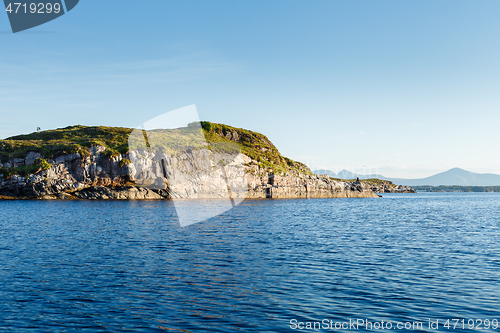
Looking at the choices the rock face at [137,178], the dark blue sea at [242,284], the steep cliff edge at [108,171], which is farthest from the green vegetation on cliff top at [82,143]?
the dark blue sea at [242,284]

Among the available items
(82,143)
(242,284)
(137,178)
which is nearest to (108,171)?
(137,178)

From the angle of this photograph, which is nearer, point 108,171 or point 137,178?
point 108,171

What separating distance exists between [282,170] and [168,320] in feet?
548

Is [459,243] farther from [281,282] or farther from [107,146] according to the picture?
[107,146]

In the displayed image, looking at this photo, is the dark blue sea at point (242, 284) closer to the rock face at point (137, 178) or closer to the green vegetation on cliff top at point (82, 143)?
the rock face at point (137, 178)

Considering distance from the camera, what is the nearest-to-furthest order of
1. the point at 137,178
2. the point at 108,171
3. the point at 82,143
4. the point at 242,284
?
the point at 242,284
the point at 108,171
the point at 137,178
the point at 82,143

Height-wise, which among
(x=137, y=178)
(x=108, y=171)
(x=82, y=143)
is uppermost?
(x=82, y=143)

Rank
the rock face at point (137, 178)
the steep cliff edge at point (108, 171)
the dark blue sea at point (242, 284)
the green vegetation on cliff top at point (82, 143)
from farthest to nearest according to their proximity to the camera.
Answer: the green vegetation on cliff top at point (82, 143), the steep cliff edge at point (108, 171), the rock face at point (137, 178), the dark blue sea at point (242, 284)

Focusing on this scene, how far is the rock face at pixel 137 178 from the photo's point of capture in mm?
121950

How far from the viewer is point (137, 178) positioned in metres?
131

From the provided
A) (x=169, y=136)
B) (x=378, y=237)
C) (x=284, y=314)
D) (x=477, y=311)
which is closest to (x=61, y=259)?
(x=284, y=314)

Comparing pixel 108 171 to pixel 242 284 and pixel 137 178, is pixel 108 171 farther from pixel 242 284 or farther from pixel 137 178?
pixel 242 284

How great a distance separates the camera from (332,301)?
18.5 m

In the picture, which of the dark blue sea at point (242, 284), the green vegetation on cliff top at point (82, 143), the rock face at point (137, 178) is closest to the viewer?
the dark blue sea at point (242, 284)
